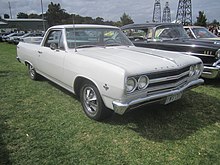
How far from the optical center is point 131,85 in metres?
3.03

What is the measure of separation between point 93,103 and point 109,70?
824 mm

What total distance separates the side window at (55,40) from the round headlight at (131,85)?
1838 mm

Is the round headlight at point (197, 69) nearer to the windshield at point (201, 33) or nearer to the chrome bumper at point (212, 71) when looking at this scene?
the chrome bumper at point (212, 71)

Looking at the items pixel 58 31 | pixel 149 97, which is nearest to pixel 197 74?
pixel 149 97

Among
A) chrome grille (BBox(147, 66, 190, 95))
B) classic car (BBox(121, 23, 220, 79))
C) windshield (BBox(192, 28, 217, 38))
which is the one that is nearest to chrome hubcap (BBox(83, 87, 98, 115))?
chrome grille (BBox(147, 66, 190, 95))

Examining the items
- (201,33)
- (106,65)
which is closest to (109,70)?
(106,65)

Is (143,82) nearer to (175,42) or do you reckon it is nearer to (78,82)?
(78,82)

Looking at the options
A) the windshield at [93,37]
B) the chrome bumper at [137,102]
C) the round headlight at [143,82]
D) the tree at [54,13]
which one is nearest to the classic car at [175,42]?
the windshield at [93,37]

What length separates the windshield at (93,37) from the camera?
4.31m

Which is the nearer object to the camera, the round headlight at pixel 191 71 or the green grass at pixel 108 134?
the green grass at pixel 108 134

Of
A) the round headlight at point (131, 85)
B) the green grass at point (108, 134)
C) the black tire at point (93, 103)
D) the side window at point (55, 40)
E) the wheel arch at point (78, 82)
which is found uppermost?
the side window at point (55, 40)

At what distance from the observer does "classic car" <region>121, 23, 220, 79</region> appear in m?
5.47

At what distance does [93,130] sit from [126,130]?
0.51m

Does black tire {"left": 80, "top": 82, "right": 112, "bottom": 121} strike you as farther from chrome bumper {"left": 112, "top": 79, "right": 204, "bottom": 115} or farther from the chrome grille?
the chrome grille
